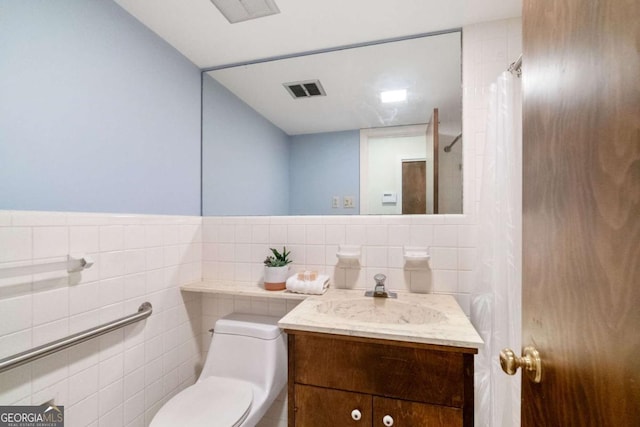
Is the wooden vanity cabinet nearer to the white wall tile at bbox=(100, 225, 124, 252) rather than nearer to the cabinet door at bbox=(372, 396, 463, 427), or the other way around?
the cabinet door at bbox=(372, 396, 463, 427)

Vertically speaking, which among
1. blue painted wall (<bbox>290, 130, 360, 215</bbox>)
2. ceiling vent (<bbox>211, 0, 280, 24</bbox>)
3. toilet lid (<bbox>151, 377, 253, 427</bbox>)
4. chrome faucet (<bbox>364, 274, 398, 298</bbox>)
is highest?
ceiling vent (<bbox>211, 0, 280, 24</bbox>)

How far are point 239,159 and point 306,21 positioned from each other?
93 centimetres

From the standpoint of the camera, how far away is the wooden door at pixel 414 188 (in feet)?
4.75

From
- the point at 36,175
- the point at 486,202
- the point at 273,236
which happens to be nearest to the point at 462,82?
the point at 486,202

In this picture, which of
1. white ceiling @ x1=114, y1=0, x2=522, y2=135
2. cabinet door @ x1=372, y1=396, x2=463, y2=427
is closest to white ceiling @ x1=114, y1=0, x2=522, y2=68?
white ceiling @ x1=114, y1=0, x2=522, y2=135

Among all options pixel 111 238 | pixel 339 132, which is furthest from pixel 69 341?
pixel 339 132

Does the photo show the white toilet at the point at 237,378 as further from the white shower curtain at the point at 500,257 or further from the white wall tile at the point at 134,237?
the white shower curtain at the point at 500,257

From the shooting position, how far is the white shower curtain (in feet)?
3.38

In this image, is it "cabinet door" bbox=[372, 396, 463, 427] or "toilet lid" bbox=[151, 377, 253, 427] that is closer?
"cabinet door" bbox=[372, 396, 463, 427]

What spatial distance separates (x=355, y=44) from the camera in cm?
151

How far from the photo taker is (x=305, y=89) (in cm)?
173

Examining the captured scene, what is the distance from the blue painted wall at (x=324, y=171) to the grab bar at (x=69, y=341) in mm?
889

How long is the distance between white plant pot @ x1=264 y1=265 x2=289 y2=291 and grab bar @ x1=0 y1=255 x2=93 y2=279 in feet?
2.36

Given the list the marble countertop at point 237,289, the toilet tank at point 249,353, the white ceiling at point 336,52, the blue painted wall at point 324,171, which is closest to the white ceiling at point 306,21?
the white ceiling at point 336,52
